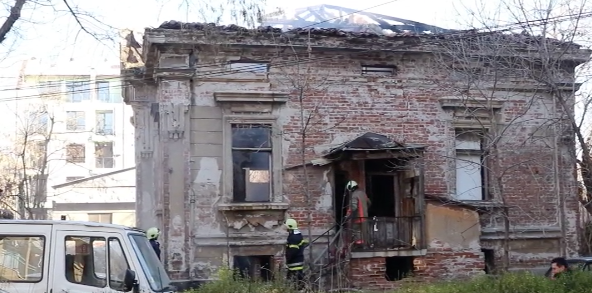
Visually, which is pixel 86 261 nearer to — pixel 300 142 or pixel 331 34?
pixel 300 142

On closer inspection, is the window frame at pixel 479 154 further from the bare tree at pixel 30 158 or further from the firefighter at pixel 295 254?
the bare tree at pixel 30 158

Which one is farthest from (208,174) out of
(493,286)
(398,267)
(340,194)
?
(493,286)

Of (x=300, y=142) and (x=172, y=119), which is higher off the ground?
(x=172, y=119)

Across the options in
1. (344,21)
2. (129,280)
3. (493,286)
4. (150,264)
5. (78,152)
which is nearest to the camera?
(129,280)

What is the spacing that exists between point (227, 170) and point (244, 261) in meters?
2.06

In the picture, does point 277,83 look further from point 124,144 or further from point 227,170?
point 124,144

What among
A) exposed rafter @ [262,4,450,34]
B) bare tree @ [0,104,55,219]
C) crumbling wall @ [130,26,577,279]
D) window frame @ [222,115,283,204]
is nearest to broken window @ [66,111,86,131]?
bare tree @ [0,104,55,219]

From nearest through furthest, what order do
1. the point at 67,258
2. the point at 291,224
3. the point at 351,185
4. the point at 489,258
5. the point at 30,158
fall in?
the point at 67,258 < the point at 291,224 < the point at 351,185 < the point at 489,258 < the point at 30,158

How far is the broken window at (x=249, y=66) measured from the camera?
1775 centimetres

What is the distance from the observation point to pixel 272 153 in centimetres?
1786

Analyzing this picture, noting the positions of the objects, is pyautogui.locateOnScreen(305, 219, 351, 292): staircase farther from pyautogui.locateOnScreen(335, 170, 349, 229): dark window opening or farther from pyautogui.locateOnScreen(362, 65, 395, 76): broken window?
pyautogui.locateOnScreen(362, 65, 395, 76): broken window

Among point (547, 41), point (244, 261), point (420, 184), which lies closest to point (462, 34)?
point (547, 41)

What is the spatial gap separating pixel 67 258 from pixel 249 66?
372 inches

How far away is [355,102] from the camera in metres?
18.2
